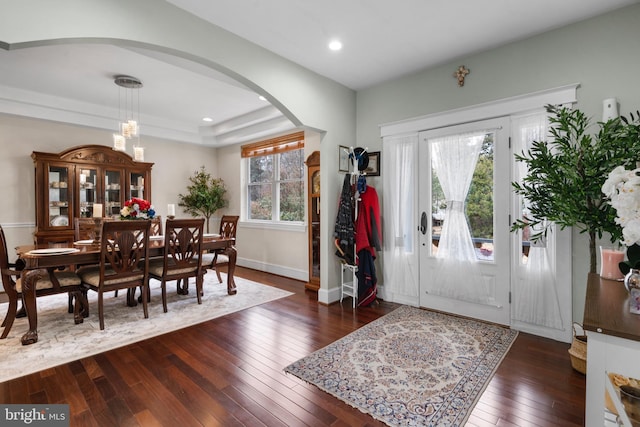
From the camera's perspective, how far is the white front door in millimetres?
3152

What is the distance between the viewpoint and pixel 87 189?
5.06 meters

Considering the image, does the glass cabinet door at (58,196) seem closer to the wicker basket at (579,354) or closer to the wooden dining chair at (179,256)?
the wooden dining chair at (179,256)

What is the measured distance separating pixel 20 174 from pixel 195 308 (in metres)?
3.57

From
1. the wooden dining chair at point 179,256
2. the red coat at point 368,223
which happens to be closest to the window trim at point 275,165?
the red coat at point 368,223

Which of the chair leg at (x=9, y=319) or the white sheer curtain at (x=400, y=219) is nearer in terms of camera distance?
the chair leg at (x=9, y=319)

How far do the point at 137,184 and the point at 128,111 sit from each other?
4.23 ft

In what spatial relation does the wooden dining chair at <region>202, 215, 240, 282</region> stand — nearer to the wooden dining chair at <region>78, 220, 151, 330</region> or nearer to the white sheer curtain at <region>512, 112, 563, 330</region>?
the wooden dining chair at <region>78, 220, 151, 330</region>

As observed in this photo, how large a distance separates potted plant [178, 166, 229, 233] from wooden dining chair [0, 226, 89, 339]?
11.0 ft

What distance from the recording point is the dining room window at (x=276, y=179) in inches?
218

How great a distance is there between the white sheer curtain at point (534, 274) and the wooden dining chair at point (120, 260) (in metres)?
3.86

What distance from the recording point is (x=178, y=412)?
187cm

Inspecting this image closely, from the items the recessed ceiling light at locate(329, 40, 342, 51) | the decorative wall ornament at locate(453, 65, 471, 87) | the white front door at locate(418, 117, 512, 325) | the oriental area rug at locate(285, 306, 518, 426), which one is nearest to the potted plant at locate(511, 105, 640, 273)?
the white front door at locate(418, 117, 512, 325)

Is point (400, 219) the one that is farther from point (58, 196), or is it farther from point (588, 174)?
point (58, 196)

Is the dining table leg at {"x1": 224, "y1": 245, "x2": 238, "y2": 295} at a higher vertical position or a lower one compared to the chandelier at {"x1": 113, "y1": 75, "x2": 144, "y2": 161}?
lower
